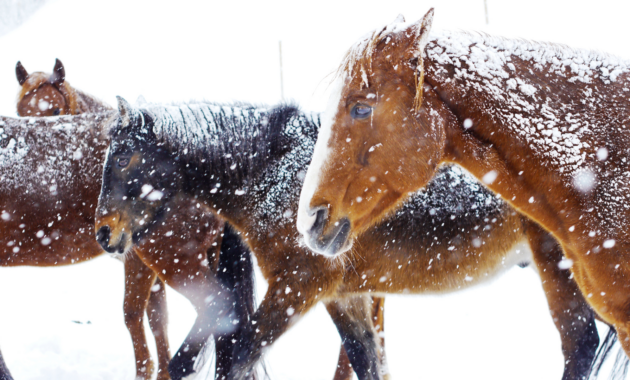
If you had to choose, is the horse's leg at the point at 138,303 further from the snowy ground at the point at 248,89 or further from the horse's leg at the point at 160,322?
the snowy ground at the point at 248,89

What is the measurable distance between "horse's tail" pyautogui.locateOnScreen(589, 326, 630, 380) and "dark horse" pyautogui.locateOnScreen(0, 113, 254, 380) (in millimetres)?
2534

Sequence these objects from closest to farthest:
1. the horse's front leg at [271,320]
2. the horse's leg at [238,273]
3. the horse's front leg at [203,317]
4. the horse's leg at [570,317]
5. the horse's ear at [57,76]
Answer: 1. the horse's front leg at [271,320]
2. the horse's leg at [570,317]
3. the horse's front leg at [203,317]
4. the horse's leg at [238,273]
5. the horse's ear at [57,76]

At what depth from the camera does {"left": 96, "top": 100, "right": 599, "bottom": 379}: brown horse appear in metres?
2.88

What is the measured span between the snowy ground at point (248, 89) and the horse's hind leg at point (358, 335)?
1.32 ft

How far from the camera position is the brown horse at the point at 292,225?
2881 millimetres

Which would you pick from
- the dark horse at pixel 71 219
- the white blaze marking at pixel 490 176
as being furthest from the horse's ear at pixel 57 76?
the white blaze marking at pixel 490 176

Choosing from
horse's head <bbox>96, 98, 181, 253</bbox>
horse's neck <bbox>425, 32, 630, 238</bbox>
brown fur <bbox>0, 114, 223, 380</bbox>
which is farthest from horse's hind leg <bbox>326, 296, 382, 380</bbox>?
horse's neck <bbox>425, 32, 630, 238</bbox>

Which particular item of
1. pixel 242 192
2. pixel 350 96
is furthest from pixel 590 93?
pixel 242 192

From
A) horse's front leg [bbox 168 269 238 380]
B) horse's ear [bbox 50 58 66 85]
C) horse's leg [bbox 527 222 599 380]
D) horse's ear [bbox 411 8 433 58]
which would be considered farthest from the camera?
horse's ear [bbox 50 58 66 85]

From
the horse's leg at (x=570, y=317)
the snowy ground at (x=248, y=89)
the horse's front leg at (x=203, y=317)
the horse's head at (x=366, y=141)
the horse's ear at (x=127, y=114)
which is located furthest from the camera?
the snowy ground at (x=248, y=89)

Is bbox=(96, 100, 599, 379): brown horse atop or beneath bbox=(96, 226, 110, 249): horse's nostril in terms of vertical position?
atop

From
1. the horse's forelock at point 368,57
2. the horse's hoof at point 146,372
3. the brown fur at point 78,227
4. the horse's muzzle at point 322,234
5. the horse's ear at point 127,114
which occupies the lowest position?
the horse's hoof at point 146,372

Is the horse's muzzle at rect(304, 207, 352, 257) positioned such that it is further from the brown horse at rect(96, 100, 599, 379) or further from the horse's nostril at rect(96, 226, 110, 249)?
the horse's nostril at rect(96, 226, 110, 249)

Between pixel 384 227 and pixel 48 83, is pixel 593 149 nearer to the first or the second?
pixel 384 227
